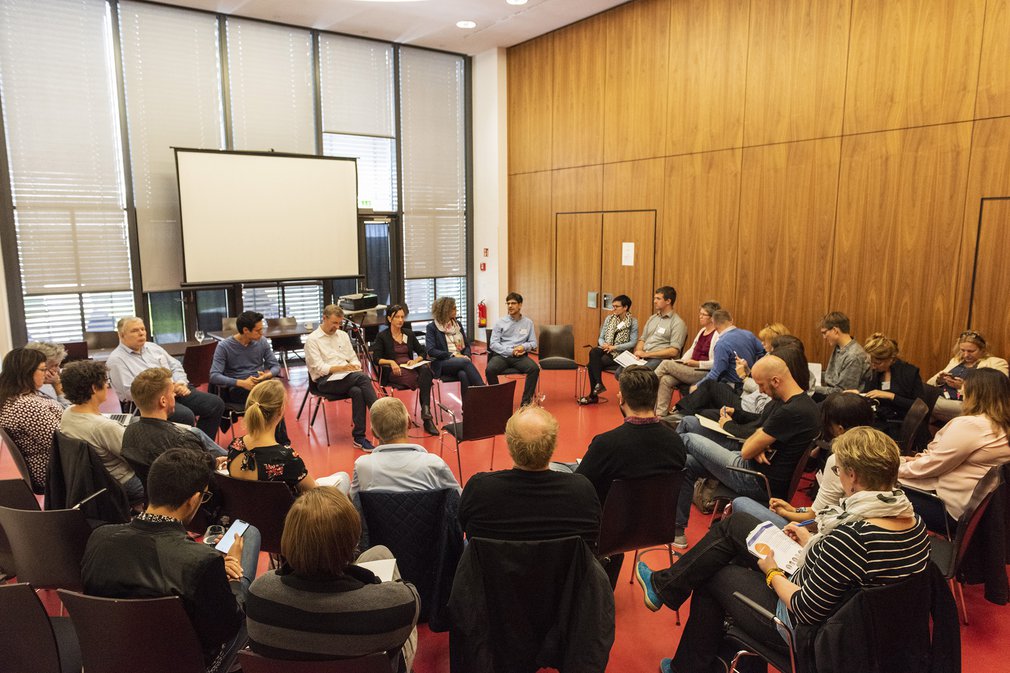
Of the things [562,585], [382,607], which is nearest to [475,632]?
[562,585]

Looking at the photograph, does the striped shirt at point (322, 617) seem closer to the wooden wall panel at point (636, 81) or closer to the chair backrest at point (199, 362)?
the chair backrest at point (199, 362)

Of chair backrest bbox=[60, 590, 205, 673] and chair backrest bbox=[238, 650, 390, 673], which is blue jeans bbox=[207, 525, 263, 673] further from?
chair backrest bbox=[238, 650, 390, 673]

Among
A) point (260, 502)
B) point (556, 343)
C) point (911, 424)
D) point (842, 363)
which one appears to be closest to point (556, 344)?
point (556, 343)

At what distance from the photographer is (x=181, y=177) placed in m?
7.83

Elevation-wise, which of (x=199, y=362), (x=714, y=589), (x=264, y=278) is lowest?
(x=714, y=589)

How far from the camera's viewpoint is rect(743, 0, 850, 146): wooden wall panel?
6.07 m

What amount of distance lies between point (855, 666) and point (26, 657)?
2687 millimetres

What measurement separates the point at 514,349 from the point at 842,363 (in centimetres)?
331

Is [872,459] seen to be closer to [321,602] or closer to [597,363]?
[321,602]

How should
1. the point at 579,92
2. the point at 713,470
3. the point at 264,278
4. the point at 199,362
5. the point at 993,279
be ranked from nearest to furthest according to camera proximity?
the point at 713,470, the point at 993,279, the point at 199,362, the point at 264,278, the point at 579,92

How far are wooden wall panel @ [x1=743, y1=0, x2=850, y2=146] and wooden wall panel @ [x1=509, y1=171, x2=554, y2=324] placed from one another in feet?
11.4

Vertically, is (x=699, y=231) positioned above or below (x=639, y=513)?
above

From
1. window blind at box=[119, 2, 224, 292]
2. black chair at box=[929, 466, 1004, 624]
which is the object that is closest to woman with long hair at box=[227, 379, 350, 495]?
black chair at box=[929, 466, 1004, 624]

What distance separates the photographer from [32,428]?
3.55 meters
